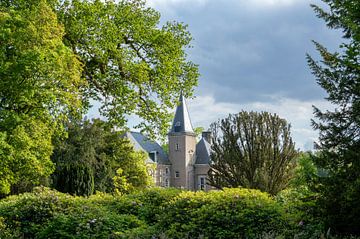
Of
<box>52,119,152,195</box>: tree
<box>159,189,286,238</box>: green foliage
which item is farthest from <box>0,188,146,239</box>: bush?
<box>52,119,152,195</box>: tree

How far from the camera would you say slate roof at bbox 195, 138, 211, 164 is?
Answer: 178 feet

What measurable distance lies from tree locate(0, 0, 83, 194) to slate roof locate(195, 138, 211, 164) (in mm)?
39072

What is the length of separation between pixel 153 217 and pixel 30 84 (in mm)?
6297

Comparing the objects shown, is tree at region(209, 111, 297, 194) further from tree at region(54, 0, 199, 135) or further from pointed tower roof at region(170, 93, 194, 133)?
pointed tower roof at region(170, 93, 194, 133)

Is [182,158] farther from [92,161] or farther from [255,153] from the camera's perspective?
[255,153]

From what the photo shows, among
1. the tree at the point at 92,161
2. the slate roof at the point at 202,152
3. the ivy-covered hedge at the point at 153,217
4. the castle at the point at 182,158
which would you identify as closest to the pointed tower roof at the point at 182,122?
the castle at the point at 182,158

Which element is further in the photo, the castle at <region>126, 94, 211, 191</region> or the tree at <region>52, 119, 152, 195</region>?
the castle at <region>126, 94, 211, 191</region>

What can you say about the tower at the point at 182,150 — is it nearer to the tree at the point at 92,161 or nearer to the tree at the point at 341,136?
the tree at the point at 92,161

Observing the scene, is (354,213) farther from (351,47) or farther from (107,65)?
(107,65)

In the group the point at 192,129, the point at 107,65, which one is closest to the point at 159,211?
the point at 107,65

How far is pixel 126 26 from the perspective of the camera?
1830 centimetres

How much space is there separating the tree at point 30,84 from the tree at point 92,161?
638cm

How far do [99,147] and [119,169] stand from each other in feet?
5.70

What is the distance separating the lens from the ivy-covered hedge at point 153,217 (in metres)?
8.16
